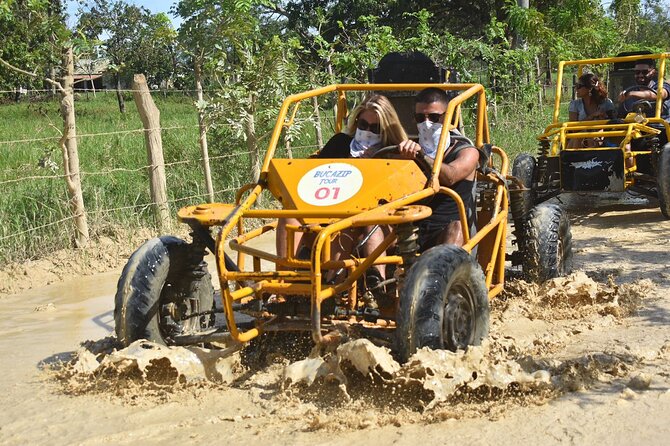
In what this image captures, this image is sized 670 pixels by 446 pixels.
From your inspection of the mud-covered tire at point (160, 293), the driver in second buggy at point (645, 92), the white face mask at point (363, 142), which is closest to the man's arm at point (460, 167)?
the white face mask at point (363, 142)

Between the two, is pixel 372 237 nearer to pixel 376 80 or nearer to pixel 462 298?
pixel 462 298

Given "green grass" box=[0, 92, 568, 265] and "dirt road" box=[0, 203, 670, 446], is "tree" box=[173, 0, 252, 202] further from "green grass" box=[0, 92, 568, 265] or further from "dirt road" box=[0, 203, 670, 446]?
"dirt road" box=[0, 203, 670, 446]

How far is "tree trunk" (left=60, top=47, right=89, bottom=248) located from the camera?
28.6 ft

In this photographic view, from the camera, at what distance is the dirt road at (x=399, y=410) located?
399 centimetres

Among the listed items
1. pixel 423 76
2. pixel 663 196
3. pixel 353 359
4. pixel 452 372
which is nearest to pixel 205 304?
pixel 353 359

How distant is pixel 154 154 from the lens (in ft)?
31.8

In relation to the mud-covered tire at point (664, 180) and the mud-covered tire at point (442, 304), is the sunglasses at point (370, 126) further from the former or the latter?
the mud-covered tire at point (664, 180)

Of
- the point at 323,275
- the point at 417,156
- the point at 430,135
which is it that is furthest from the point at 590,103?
the point at 323,275

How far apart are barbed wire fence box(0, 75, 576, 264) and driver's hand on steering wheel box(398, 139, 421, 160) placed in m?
4.23

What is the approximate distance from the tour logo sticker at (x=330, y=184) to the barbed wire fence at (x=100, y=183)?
13.2 ft

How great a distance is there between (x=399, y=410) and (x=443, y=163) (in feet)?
5.92

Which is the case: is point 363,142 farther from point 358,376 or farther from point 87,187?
point 87,187

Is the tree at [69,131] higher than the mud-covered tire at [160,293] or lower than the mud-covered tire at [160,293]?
higher

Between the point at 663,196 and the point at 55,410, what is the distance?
6.87 metres
